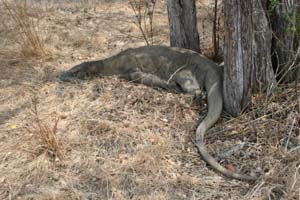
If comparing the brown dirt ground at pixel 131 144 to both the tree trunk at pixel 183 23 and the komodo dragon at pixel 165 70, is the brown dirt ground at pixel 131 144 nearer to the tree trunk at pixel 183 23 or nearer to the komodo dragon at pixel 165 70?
the komodo dragon at pixel 165 70

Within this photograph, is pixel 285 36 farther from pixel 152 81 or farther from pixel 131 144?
pixel 131 144

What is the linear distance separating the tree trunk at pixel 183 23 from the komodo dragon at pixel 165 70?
16cm

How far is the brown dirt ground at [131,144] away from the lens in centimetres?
364

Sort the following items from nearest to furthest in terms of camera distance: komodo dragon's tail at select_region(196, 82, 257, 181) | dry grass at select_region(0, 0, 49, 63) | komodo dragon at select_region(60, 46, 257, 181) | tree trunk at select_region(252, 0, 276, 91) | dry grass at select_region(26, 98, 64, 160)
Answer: komodo dragon's tail at select_region(196, 82, 257, 181)
dry grass at select_region(26, 98, 64, 160)
tree trunk at select_region(252, 0, 276, 91)
komodo dragon at select_region(60, 46, 257, 181)
dry grass at select_region(0, 0, 49, 63)

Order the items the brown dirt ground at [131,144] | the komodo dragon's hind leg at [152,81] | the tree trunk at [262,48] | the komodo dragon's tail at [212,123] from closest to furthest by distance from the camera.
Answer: the brown dirt ground at [131,144] < the komodo dragon's tail at [212,123] < the tree trunk at [262,48] < the komodo dragon's hind leg at [152,81]

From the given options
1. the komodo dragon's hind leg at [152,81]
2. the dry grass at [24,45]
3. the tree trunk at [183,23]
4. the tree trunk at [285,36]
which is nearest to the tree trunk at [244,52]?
the tree trunk at [285,36]

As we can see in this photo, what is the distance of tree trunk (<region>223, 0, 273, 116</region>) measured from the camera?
13.4ft

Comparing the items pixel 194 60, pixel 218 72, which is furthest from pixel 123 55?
pixel 218 72

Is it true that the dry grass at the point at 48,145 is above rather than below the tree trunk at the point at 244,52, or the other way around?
below

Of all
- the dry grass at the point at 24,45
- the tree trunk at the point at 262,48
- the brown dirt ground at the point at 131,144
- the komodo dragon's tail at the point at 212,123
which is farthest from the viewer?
the dry grass at the point at 24,45

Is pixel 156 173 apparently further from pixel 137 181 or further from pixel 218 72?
pixel 218 72

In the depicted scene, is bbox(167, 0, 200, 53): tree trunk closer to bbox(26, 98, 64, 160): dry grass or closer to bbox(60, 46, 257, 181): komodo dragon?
bbox(60, 46, 257, 181): komodo dragon

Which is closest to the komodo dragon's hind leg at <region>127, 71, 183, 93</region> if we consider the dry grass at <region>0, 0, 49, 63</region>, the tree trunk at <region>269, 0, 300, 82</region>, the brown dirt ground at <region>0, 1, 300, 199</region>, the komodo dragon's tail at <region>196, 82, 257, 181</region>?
the brown dirt ground at <region>0, 1, 300, 199</region>

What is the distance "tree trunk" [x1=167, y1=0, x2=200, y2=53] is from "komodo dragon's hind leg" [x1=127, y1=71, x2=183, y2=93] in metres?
0.51
